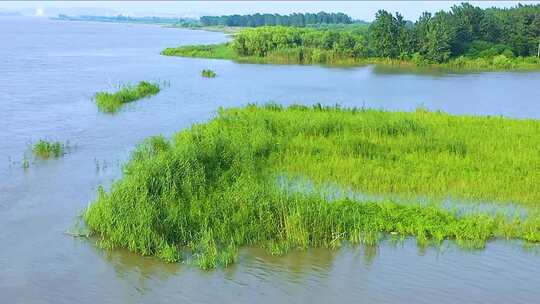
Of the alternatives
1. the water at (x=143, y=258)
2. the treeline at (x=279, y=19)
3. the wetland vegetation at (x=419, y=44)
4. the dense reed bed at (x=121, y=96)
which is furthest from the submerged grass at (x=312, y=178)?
the treeline at (x=279, y=19)

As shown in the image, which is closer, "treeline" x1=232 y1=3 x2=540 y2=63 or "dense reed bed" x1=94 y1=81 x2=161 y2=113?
"dense reed bed" x1=94 y1=81 x2=161 y2=113

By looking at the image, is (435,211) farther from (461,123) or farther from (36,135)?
(36,135)

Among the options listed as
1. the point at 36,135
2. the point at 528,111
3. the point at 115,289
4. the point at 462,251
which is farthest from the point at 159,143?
the point at 528,111

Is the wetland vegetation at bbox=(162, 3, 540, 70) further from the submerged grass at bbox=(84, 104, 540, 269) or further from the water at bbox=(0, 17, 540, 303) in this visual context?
the submerged grass at bbox=(84, 104, 540, 269)

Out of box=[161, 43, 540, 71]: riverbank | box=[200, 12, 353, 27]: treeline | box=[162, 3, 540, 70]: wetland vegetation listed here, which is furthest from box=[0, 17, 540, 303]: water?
box=[200, 12, 353, 27]: treeline

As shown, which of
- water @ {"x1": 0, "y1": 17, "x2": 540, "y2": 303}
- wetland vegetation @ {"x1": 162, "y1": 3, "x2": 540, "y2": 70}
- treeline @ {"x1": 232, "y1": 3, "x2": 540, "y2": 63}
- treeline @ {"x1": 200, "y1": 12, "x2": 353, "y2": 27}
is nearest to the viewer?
water @ {"x1": 0, "y1": 17, "x2": 540, "y2": 303}
